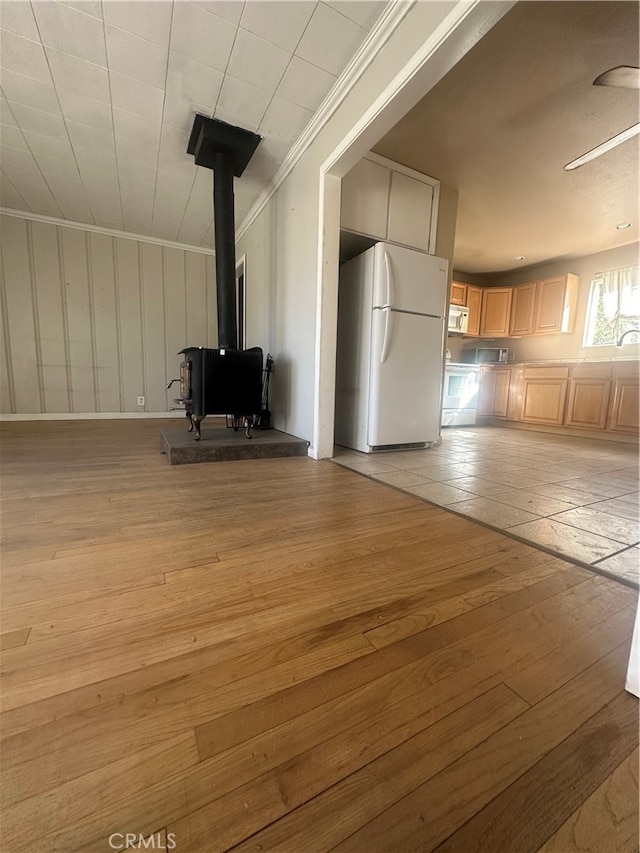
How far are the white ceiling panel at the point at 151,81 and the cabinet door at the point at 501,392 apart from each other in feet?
13.5

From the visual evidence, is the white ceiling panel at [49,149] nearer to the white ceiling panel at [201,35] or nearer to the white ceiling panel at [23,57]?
the white ceiling panel at [23,57]

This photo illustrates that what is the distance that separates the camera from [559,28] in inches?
67.1

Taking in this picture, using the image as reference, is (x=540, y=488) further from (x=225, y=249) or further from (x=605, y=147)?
(x=225, y=249)

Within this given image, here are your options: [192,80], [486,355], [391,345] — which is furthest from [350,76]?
[486,355]

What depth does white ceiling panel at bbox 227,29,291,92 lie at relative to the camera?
187cm

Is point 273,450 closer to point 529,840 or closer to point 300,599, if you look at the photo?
point 300,599

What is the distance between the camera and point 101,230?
14.3 ft

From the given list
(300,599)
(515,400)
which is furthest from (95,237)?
(515,400)

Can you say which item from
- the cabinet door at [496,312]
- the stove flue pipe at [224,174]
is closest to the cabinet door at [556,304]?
the cabinet door at [496,312]

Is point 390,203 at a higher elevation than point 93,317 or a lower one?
higher

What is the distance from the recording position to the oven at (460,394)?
14.9ft

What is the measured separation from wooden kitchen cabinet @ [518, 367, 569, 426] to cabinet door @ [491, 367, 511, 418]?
9.5 inches

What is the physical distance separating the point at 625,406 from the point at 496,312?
248cm

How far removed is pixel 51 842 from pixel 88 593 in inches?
22.7
